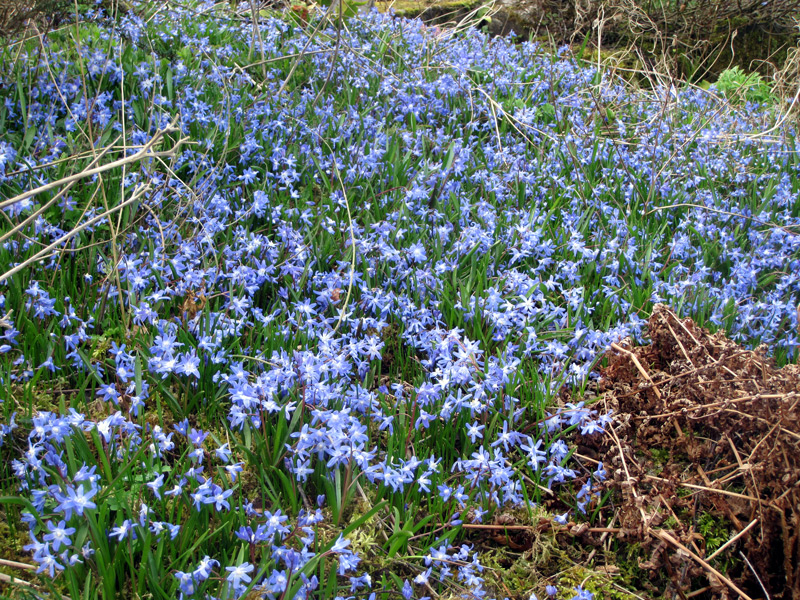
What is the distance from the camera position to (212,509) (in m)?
1.73

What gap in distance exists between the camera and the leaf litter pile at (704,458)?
1.84 m

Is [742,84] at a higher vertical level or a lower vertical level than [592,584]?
higher

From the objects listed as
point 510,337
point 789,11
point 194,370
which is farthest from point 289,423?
point 789,11

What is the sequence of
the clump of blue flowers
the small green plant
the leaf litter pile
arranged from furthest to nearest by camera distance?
1. the small green plant
2. the leaf litter pile
3. the clump of blue flowers

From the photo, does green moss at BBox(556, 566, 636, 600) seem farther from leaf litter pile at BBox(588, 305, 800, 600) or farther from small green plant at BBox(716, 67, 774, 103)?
small green plant at BBox(716, 67, 774, 103)

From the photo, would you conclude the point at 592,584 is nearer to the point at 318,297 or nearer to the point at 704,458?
the point at 704,458

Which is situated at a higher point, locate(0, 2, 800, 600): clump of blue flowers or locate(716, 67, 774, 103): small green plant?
locate(0, 2, 800, 600): clump of blue flowers

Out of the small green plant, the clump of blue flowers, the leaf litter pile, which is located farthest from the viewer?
the small green plant

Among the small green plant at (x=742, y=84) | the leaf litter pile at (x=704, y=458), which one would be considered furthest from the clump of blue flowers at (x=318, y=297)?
the small green plant at (x=742, y=84)

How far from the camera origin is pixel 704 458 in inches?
88.4

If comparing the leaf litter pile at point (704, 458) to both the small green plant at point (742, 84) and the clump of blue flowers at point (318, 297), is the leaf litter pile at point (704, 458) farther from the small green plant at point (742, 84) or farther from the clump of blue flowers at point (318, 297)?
the small green plant at point (742, 84)

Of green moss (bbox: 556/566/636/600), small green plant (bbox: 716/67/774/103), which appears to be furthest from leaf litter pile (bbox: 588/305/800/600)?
small green plant (bbox: 716/67/774/103)

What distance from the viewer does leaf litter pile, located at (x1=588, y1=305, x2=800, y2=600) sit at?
1.84 meters

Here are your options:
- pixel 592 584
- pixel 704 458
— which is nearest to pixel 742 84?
pixel 704 458
